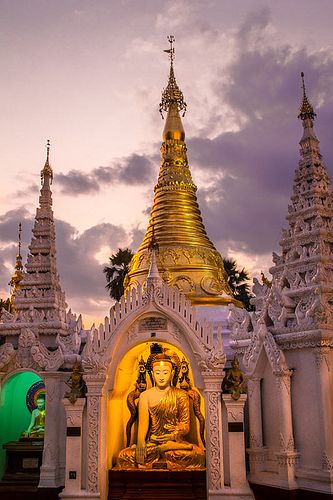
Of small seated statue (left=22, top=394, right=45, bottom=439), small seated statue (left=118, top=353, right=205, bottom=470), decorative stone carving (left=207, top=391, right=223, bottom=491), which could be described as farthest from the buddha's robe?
small seated statue (left=22, top=394, right=45, bottom=439)

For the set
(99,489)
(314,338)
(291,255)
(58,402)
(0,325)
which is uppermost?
(291,255)

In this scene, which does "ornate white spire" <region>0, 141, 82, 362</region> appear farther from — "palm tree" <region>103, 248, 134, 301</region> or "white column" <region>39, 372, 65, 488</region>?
"palm tree" <region>103, 248, 134, 301</region>

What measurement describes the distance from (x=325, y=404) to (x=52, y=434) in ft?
21.7

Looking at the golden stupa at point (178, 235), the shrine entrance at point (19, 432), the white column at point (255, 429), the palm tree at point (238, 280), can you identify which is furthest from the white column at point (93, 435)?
the palm tree at point (238, 280)

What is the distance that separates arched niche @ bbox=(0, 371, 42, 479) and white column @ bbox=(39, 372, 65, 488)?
1.01 m

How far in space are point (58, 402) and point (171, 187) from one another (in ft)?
37.1

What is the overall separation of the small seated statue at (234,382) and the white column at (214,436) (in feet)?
0.75

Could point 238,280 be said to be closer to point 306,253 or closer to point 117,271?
point 117,271

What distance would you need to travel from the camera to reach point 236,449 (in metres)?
12.4

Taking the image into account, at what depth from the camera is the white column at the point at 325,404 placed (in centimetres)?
1187

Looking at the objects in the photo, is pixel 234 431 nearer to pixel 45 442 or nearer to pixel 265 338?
pixel 265 338

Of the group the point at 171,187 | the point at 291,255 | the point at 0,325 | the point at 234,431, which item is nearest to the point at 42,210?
the point at 0,325

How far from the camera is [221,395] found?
41.6 feet

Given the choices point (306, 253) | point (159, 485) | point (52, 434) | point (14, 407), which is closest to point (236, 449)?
point (159, 485)
